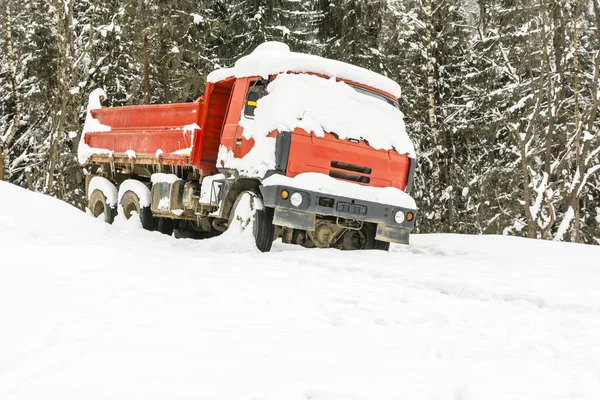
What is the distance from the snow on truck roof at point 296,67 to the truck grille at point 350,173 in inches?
46.6

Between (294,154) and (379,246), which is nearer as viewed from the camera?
(294,154)

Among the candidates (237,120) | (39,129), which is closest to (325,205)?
(237,120)

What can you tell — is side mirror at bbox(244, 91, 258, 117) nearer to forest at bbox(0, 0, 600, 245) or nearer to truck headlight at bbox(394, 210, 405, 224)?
truck headlight at bbox(394, 210, 405, 224)

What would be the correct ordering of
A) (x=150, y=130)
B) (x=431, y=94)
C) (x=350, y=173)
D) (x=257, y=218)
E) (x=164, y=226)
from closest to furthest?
(x=257, y=218) < (x=350, y=173) < (x=150, y=130) < (x=164, y=226) < (x=431, y=94)

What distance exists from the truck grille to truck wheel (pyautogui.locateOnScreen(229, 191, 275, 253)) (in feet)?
3.12

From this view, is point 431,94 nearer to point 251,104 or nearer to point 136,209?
point 136,209

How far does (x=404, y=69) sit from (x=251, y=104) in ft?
→ 44.9

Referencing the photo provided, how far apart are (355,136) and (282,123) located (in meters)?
1.02

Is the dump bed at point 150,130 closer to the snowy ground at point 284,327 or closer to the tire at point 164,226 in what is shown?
the tire at point 164,226

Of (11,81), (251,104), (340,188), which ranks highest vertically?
(11,81)

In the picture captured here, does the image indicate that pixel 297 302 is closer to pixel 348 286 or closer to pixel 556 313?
pixel 348 286


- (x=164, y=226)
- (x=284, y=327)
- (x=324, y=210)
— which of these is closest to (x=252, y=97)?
(x=324, y=210)

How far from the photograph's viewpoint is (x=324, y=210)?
7688mm

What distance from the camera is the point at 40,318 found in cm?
360
